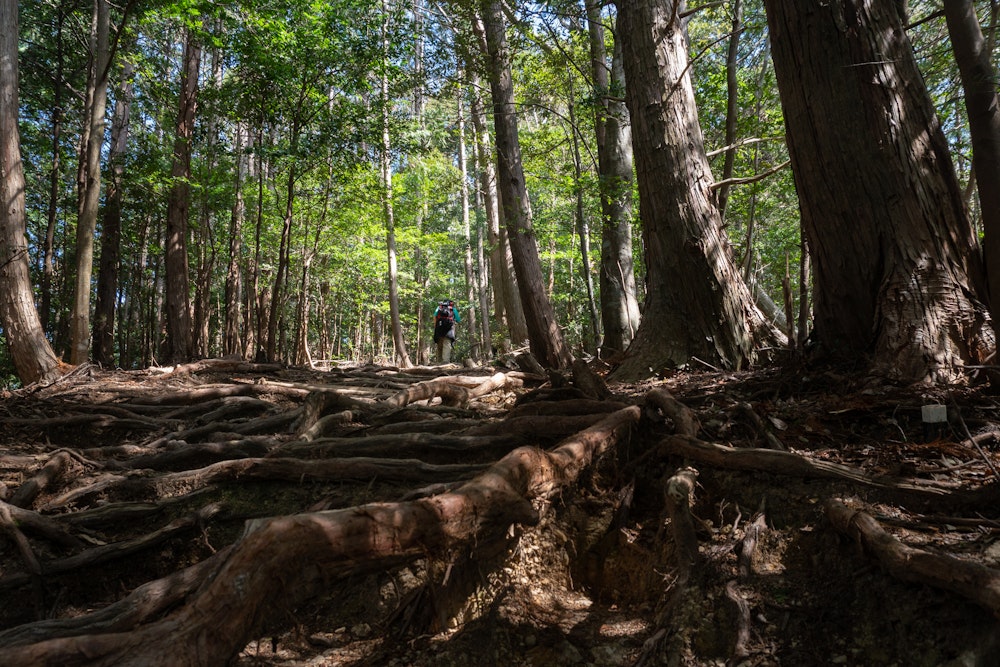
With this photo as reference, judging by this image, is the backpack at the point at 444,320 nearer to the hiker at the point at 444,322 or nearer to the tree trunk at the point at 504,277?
the hiker at the point at 444,322

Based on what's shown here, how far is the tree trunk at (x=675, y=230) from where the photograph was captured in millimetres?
5668

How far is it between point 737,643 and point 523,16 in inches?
403

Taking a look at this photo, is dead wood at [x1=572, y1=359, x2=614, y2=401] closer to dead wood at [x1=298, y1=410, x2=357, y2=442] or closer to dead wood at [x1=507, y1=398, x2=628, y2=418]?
dead wood at [x1=507, y1=398, x2=628, y2=418]

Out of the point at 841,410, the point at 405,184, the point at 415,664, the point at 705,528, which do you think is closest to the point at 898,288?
the point at 841,410

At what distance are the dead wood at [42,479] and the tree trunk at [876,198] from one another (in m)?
5.63

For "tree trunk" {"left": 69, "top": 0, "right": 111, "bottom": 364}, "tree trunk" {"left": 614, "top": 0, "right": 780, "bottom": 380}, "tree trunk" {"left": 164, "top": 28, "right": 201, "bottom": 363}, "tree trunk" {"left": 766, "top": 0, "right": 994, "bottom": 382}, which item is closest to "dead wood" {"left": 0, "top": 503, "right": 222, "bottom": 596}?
"tree trunk" {"left": 614, "top": 0, "right": 780, "bottom": 380}

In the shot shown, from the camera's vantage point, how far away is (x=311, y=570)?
2.18m

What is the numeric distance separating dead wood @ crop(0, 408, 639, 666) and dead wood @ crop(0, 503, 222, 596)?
1347mm

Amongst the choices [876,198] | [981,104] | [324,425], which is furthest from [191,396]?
[981,104]

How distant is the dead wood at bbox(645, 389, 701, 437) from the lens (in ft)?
11.6

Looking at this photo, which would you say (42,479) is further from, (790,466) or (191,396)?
(790,466)

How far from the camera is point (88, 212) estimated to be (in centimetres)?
833

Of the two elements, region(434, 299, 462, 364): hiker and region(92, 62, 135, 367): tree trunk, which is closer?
region(92, 62, 135, 367): tree trunk

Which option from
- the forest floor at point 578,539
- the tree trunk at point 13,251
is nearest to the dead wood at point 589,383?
the forest floor at point 578,539
